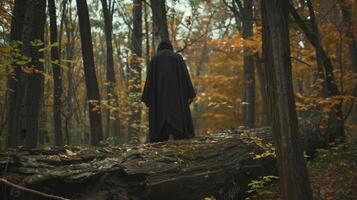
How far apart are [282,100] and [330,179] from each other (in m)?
3.19

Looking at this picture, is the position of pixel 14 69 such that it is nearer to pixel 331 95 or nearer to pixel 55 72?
pixel 55 72

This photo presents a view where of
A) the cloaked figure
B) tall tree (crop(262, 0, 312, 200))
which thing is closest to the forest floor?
tall tree (crop(262, 0, 312, 200))

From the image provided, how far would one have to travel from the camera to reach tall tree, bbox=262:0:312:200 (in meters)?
4.18

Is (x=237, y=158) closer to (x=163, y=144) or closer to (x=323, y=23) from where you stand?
(x=163, y=144)

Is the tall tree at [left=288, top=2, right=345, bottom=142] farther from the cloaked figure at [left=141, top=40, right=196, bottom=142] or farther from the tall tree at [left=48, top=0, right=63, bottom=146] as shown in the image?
the tall tree at [left=48, top=0, right=63, bottom=146]

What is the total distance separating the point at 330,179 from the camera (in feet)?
22.1

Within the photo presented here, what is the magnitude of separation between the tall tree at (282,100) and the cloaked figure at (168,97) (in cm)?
335

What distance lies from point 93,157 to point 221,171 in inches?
74.7

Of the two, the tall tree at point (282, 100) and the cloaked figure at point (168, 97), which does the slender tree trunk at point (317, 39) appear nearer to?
the cloaked figure at point (168, 97)

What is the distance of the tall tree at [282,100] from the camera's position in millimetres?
4184

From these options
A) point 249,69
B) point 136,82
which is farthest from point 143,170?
point 249,69

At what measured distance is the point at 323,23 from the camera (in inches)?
440

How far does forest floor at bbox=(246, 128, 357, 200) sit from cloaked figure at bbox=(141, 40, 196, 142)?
1.77 m

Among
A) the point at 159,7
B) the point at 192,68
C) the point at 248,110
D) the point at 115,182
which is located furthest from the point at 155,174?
the point at 192,68
